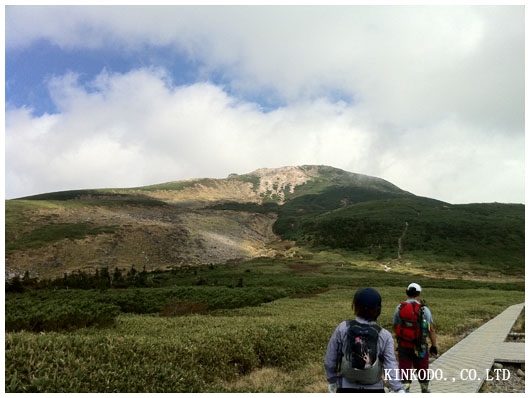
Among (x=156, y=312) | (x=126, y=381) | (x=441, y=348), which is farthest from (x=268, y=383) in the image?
(x=156, y=312)

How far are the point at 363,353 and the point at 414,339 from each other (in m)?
3.44

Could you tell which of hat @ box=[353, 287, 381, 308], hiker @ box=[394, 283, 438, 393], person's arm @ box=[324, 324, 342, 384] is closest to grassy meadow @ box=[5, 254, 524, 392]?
hiker @ box=[394, 283, 438, 393]

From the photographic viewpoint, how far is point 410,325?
7.93 metres

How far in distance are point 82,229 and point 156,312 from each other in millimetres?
74467

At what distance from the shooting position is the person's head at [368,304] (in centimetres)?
529

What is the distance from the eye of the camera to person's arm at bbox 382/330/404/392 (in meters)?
5.18

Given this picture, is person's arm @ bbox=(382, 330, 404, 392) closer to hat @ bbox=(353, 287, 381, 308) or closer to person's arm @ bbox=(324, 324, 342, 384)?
hat @ bbox=(353, 287, 381, 308)

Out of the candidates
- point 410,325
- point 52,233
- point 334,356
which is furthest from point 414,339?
point 52,233

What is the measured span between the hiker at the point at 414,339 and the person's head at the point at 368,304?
9.94 feet

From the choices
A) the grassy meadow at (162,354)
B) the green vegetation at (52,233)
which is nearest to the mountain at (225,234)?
the green vegetation at (52,233)

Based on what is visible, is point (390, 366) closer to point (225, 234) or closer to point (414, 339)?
point (414, 339)

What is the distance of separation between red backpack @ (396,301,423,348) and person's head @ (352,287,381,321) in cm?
323
